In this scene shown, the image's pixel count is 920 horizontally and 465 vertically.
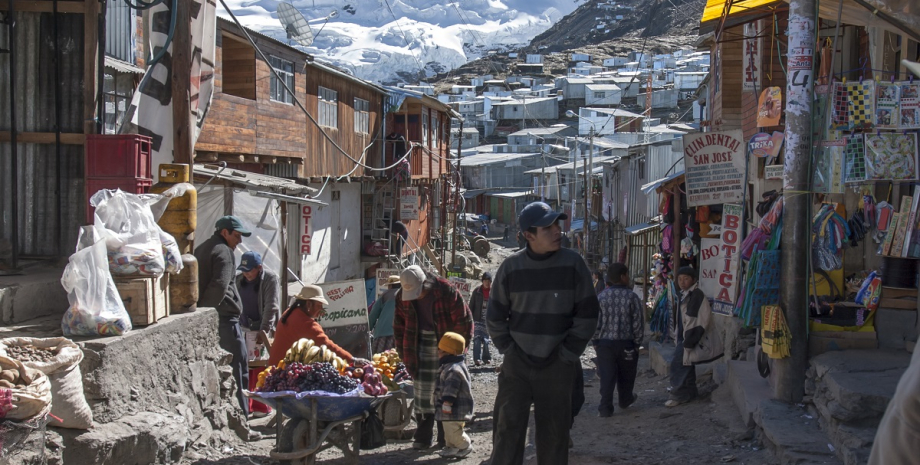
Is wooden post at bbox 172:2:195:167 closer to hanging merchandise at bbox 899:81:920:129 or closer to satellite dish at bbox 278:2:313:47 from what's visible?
hanging merchandise at bbox 899:81:920:129

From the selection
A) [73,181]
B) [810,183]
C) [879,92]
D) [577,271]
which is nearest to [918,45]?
[879,92]

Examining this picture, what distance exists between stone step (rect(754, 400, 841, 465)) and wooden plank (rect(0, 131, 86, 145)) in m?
6.20

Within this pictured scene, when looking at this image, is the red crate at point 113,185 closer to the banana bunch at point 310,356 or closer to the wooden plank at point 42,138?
the wooden plank at point 42,138

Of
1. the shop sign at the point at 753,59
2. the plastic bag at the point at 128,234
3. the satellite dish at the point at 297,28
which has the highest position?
the satellite dish at the point at 297,28

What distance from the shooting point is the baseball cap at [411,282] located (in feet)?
22.2

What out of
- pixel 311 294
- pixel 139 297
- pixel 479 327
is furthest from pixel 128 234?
pixel 479 327

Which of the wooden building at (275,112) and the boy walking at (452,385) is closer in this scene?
the boy walking at (452,385)

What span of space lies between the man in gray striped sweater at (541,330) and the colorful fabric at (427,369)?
168 centimetres

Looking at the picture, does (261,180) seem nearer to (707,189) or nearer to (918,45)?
(707,189)

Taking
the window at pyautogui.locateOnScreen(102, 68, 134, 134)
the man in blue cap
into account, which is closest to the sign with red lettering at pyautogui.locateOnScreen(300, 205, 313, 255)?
the window at pyautogui.locateOnScreen(102, 68, 134, 134)

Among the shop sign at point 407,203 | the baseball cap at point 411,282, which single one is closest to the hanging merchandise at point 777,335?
the baseball cap at point 411,282

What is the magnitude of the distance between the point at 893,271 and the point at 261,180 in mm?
9152

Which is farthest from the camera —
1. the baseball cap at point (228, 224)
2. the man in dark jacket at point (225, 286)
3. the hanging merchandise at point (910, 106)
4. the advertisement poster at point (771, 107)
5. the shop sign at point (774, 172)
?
the shop sign at point (774, 172)

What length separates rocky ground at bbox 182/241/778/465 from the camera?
6.58m
